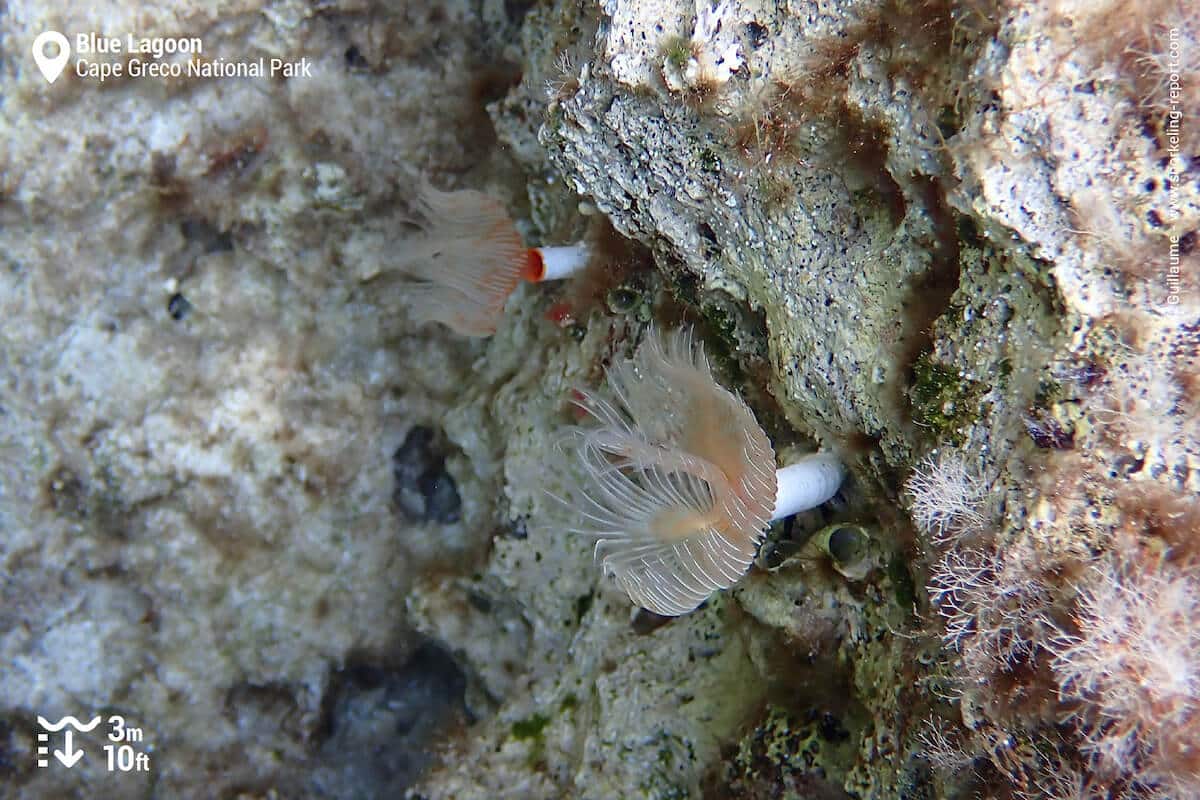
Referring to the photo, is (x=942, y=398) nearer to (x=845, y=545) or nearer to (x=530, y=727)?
(x=845, y=545)

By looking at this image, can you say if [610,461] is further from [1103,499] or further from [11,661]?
[11,661]

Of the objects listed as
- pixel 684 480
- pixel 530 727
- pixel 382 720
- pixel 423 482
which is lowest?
pixel 382 720

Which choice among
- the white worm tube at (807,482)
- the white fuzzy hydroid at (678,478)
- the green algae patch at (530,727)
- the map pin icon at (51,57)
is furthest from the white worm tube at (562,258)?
the map pin icon at (51,57)

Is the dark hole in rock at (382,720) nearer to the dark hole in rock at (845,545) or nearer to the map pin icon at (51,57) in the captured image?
the dark hole in rock at (845,545)

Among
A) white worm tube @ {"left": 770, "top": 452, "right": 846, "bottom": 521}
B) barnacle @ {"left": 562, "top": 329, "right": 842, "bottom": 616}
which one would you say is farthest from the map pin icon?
white worm tube @ {"left": 770, "top": 452, "right": 846, "bottom": 521}

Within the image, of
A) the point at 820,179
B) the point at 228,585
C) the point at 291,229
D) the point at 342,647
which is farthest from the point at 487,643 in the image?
the point at 820,179

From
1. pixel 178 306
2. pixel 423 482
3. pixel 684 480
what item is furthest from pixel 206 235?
pixel 684 480

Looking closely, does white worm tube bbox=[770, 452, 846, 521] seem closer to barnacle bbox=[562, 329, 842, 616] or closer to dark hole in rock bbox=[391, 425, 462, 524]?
barnacle bbox=[562, 329, 842, 616]
